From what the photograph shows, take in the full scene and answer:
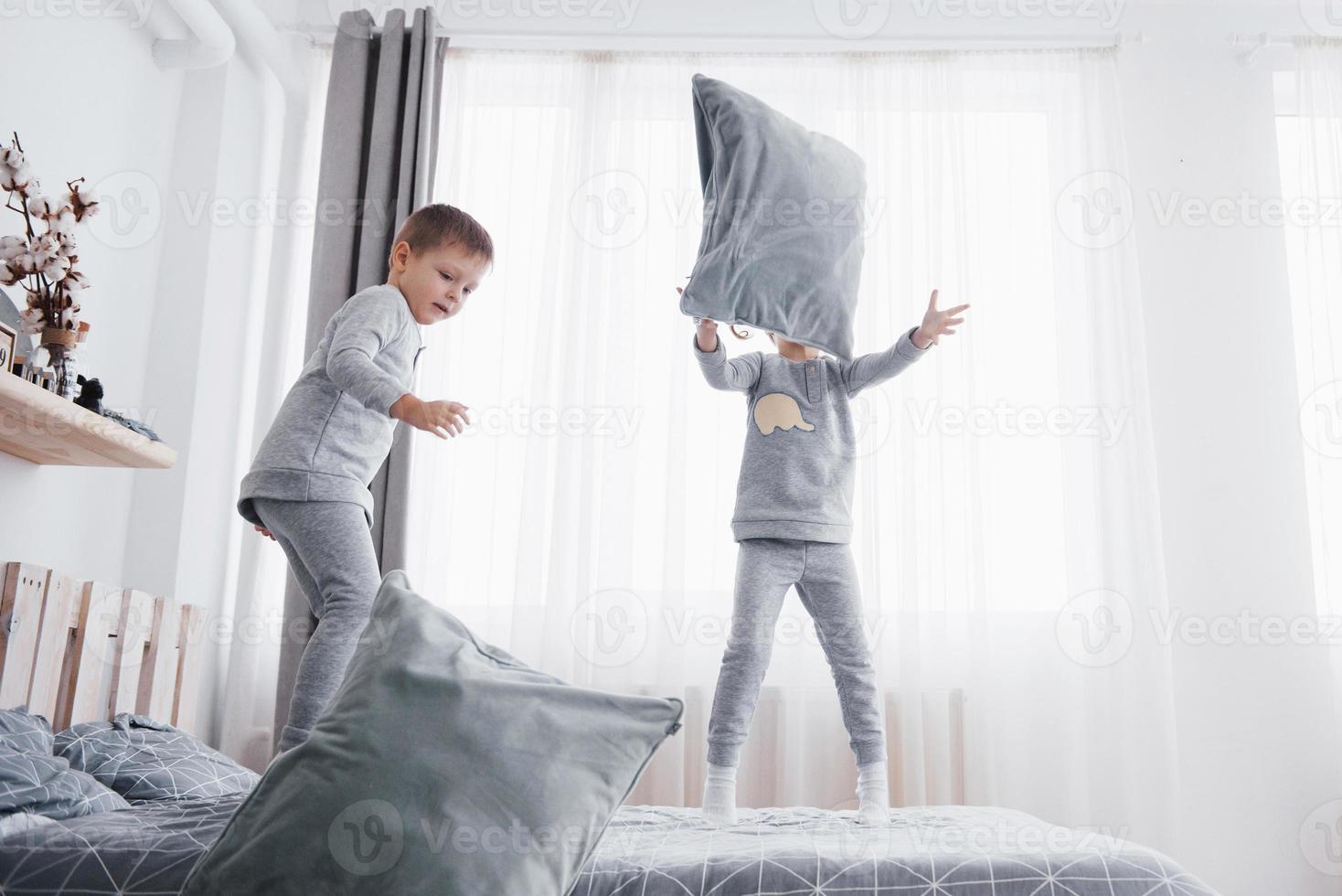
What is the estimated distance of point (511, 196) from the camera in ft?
9.45

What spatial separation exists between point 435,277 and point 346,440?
303 mm

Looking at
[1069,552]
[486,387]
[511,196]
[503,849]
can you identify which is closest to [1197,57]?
[1069,552]

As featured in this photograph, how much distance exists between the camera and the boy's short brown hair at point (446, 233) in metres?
1.75

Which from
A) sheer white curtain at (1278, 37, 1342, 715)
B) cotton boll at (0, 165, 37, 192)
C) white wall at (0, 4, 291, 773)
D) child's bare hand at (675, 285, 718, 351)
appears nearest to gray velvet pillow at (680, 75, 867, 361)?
child's bare hand at (675, 285, 718, 351)

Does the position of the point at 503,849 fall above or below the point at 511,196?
below

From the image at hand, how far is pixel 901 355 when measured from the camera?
1860 mm

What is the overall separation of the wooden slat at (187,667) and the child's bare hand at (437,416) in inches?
38.6

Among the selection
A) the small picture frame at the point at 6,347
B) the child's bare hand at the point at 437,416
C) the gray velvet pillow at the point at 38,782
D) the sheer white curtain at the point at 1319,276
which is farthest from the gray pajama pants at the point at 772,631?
the sheer white curtain at the point at 1319,276

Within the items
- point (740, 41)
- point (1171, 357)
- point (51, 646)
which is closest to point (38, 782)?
point (51, 646)

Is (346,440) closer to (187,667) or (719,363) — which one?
(719,363)

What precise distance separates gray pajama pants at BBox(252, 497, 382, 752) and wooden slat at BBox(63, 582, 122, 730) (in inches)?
18.1

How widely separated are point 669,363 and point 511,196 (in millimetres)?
614

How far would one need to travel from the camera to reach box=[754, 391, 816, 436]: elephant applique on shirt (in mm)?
1854

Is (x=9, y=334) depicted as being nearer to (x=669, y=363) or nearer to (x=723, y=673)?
(x=723, y=673)
